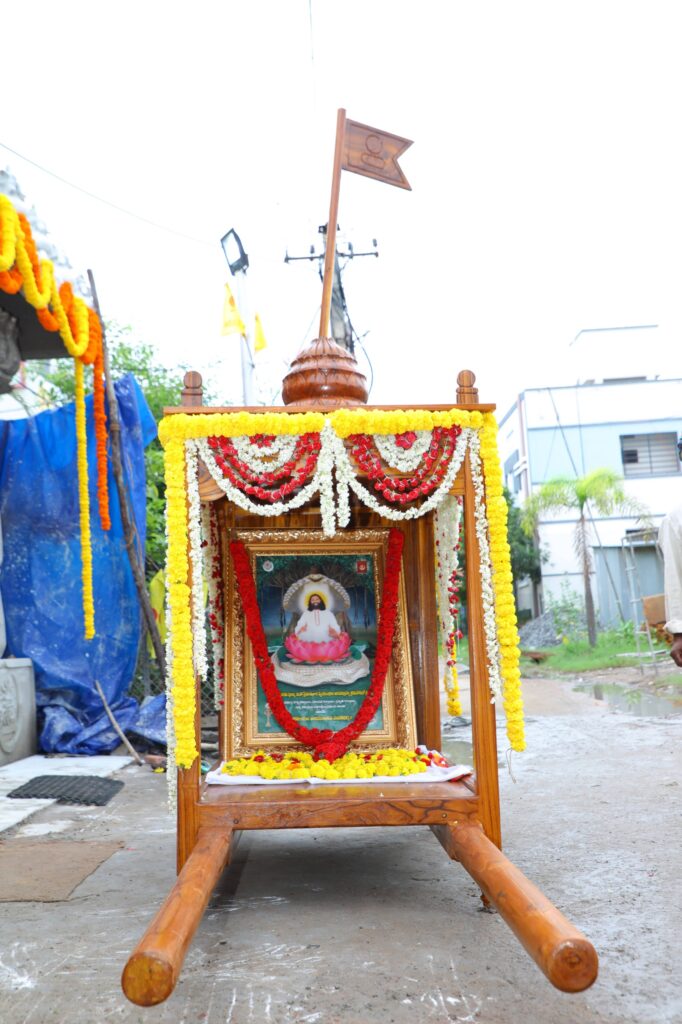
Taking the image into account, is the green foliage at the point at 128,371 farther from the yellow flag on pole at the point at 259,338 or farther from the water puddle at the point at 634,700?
the water puddle at the point at 634,700

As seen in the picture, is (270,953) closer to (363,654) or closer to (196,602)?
(196,602)

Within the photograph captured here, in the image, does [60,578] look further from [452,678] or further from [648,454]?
[648,454]

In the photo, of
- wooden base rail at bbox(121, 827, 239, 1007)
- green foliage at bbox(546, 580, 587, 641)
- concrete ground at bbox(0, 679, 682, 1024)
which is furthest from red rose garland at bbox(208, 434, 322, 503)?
green foliage at bbox(546, 580, 587, 641)

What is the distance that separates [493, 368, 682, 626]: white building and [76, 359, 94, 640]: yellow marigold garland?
15.9 meters

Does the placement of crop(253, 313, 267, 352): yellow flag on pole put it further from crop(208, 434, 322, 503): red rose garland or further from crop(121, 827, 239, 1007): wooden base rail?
crop(121, 827, 239, 1007): wooden base rail

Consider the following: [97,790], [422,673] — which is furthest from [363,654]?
[97,790]

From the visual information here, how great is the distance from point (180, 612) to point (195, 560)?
25 centimetres

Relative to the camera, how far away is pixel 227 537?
470cm

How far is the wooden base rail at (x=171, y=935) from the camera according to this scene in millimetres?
2176

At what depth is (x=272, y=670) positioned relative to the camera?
14.9 ft

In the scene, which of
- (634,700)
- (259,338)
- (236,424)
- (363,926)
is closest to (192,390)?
(236,424)

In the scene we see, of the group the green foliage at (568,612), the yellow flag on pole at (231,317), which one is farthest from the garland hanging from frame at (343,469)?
the green foliage at (568,612)

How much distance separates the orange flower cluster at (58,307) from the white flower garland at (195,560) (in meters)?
2.84

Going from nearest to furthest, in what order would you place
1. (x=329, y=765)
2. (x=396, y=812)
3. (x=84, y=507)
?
(x=396, y=812)
(x=329, y=765)
(x=84, y=507)
